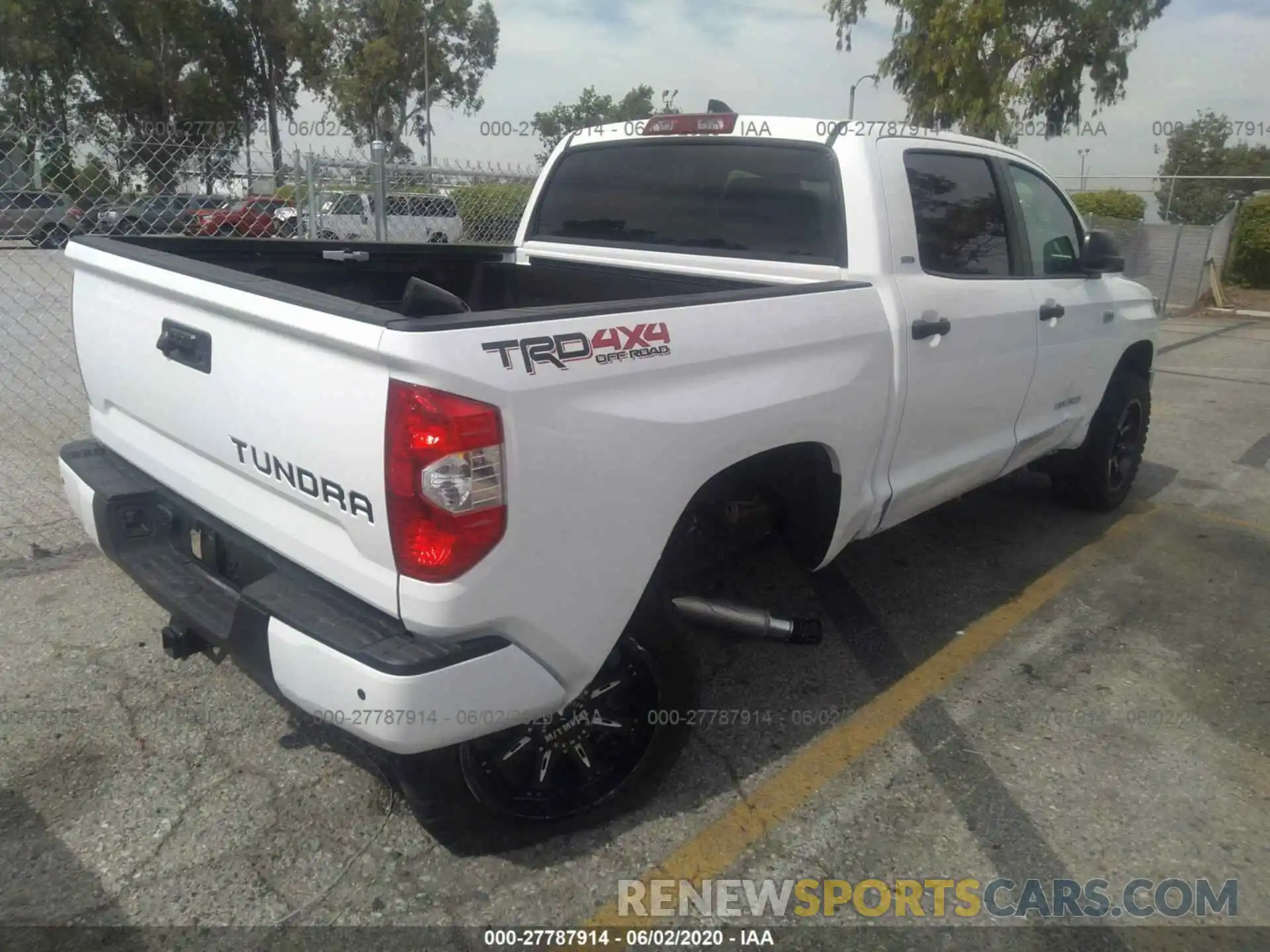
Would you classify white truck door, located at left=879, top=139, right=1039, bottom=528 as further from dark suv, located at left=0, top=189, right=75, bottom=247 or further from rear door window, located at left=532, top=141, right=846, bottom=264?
dark suv, located at left=0, top=189, right=75, bottom=247

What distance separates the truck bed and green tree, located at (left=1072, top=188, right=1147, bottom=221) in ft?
61.0

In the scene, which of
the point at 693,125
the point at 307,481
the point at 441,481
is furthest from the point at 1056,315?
the point at 307,481

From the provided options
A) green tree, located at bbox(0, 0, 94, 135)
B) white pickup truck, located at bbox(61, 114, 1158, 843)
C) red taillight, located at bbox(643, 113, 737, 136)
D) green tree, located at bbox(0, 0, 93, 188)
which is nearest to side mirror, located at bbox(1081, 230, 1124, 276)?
white pickup truck, located at bbox(61, 114, 1158, 843)

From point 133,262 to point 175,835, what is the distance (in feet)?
5.23

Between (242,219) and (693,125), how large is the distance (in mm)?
3751

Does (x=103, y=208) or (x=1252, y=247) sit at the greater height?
(x=103, y=208)

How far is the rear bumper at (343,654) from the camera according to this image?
6.53 ft

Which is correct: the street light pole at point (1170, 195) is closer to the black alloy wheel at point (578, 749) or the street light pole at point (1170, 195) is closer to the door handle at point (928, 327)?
the door handle at point (928, 327)

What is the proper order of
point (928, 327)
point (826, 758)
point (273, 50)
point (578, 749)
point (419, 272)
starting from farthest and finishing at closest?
point (273, 50) → point (419, 272) → point (928, 327) → point (826, 758) → point (578, 749)

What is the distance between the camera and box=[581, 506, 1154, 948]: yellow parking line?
2551 mm

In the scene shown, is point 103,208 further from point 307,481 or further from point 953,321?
point 953,321

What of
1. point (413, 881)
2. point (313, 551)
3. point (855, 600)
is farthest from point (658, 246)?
point (413, 881)

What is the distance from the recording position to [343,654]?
6.61 feet

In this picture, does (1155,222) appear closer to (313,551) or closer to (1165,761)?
(1165,761)
